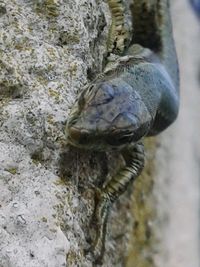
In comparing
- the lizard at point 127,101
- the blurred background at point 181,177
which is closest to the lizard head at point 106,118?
the lizard at point 127,101

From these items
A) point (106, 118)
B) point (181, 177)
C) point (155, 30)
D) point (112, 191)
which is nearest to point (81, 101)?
point (106, 118)

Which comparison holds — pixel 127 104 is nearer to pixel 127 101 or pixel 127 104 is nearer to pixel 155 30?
pixel 127 101

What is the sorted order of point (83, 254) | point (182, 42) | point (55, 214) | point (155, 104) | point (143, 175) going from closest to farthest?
1. point (55, 214)
2. point (83, 254)
3. point (155, 104)
4. point (143, 175)
5. point (182, 42)

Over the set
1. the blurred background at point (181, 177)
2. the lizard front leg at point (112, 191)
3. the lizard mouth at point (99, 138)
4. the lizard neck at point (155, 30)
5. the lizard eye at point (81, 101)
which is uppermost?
the lizard eye at point (81, 101)

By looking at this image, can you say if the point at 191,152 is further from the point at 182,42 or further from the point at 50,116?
the point at 50,116

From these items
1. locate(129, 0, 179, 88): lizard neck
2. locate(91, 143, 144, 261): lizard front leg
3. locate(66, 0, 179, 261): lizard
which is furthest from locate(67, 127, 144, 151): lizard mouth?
locate(129, 0, 179, 88): lizard neck

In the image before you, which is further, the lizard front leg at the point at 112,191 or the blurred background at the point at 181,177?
the blurred background at the point at 181,177

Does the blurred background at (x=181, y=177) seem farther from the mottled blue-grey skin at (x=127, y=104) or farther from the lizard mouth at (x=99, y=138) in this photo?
the lizard mouth at (x=99, y=138)

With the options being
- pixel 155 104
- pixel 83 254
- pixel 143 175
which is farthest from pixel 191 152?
pixel 83 254
